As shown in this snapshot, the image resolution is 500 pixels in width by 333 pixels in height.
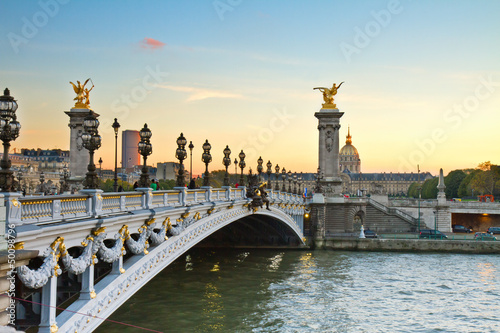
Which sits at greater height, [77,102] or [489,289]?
[77,102]

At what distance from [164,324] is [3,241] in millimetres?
15599

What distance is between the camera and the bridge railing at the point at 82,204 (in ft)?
32.7

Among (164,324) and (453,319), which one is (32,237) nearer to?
(164,324)

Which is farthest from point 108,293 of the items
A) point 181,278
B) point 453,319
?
point 181,278

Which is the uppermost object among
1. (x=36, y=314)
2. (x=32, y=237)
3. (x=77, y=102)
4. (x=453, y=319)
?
(x=77, y=102)

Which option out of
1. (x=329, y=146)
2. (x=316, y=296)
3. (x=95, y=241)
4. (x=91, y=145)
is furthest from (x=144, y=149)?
(x=329, y=146)

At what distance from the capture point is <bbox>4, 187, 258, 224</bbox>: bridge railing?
9.98m

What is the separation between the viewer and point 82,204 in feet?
42.5

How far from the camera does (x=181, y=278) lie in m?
35.0

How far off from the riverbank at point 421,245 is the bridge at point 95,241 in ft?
91.7

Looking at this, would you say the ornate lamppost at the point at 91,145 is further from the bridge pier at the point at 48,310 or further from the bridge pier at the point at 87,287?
the bridge pier at the point at 48,310

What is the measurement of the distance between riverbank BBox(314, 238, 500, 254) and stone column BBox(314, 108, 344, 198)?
14.3 m

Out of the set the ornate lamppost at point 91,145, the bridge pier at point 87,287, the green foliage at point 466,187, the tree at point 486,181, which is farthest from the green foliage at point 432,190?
the bridge pier at point 87,287

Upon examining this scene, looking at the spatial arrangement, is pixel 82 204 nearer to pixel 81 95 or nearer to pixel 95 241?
pixel 95 241
